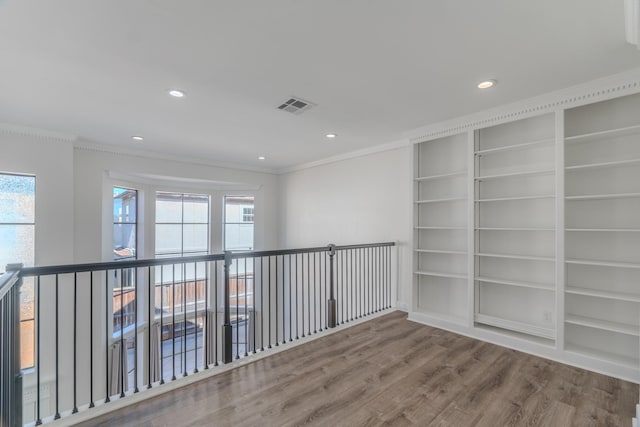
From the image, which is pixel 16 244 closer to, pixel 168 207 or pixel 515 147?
pixel 168 207

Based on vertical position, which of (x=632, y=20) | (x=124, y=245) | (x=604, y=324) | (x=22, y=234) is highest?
(x=632, y=20)

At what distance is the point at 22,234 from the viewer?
3645 millimetres

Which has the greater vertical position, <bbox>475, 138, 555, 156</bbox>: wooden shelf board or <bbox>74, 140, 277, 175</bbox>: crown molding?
<bbox>74, 140, 277, 175</bbox>: crown molding

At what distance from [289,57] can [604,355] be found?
145 inches

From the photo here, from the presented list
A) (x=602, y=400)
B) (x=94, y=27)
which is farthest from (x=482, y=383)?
(x=94, y=27)

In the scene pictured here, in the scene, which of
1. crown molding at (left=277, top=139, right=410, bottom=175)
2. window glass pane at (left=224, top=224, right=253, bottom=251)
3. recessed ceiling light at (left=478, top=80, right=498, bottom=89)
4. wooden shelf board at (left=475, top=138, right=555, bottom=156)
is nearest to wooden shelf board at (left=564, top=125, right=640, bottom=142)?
wooden shelf board at (left=475, top=138, right=555, bottom=156)

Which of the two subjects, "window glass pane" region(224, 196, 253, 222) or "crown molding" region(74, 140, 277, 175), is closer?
"crown molding" region(74, 140, 277, 175)

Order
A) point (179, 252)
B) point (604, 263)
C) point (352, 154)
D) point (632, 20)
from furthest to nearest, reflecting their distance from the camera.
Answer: point (179, 252) → point (352, 154) → point (604, 263) → point (632, 20)

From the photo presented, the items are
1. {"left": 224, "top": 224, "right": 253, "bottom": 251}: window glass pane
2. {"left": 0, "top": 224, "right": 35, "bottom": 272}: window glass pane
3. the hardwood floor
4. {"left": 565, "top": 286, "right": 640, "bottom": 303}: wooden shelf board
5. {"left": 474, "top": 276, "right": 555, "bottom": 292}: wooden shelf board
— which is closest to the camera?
the hardwood floor

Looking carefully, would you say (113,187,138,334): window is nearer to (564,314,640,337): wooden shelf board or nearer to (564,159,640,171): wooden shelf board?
(564,314,640,337): wooden shelf board

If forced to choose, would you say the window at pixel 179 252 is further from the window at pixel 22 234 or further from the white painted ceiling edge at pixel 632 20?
the white painted ceiling edge at pixel 632 20

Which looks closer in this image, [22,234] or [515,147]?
[515,147]

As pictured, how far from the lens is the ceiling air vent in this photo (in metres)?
2.86

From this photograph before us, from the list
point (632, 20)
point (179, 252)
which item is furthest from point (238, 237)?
point (632, 20)
